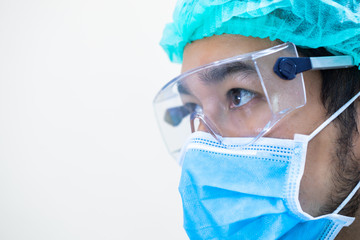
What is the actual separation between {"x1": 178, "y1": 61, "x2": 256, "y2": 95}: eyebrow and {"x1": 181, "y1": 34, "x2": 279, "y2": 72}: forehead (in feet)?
0.19

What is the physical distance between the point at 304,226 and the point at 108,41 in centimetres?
125

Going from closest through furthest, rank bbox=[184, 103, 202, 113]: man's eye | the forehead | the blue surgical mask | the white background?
the blue surgical mask → the forehead → bbox=[184, 103, 202, 113]: man's eye → the white background

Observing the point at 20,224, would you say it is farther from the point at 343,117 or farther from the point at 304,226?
the point at 343,117

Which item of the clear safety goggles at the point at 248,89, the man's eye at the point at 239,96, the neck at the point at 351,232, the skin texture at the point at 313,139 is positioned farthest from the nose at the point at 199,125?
the neck at the point at 351,232

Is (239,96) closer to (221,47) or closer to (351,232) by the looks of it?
(221,47)

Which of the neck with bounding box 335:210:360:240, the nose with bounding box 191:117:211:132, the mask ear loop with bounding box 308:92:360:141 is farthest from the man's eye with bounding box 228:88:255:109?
the neck with bounding box 335:210:360:240

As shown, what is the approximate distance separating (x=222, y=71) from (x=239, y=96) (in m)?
0.11

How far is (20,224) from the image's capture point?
1529 millimetres

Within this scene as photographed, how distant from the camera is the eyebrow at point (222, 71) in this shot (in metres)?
1.07

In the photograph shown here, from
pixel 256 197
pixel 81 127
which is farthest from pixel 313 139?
pixel 81 127

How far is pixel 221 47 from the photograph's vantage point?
1.15 metres

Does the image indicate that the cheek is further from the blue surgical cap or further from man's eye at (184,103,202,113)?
man's eye at (184,103,202,113)

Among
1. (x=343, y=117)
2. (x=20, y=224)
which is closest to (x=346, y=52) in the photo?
(x=343, y=117)

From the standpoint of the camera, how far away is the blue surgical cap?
991 millimetres
